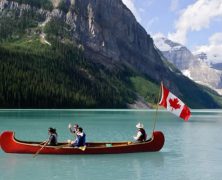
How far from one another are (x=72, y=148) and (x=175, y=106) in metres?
12.0

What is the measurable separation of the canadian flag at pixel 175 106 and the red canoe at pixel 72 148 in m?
4.97

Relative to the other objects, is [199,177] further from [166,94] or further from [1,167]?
[1,167]

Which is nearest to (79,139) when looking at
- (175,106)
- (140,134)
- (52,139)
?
(52,139)

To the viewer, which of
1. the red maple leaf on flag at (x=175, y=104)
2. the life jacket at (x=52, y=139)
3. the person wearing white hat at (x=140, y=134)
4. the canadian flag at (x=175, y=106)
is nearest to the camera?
the canadian flag at (x=175, y=106)

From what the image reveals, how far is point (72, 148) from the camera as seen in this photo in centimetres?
4562

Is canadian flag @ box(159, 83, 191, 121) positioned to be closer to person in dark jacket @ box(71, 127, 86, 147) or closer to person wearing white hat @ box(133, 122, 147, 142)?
person wearing white hat @ box(133, 122, 147, 142)

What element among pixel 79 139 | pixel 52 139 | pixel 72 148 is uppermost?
pixel 79 139

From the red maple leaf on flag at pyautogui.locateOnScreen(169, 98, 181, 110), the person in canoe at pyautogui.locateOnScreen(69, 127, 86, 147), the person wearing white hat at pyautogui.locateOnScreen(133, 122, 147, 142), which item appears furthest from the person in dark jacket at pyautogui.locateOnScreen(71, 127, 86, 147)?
the red maple leaf on flag at pyautogui.locateOnScreen(169, 98, 181, 110)

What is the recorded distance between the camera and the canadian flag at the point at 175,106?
44.0 m

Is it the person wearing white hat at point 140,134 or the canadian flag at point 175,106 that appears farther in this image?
the person wearing white hat at point 140,134

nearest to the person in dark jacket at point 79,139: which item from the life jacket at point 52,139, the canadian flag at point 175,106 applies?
the life jacket at point 52,139

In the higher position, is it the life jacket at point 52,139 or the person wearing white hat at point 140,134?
the person wearing white hat at point 140,134

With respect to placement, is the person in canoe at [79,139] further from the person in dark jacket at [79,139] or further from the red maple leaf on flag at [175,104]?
the red maple leaf on flag at [175,104]

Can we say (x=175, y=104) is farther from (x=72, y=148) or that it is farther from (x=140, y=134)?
(x=72, y=148)
